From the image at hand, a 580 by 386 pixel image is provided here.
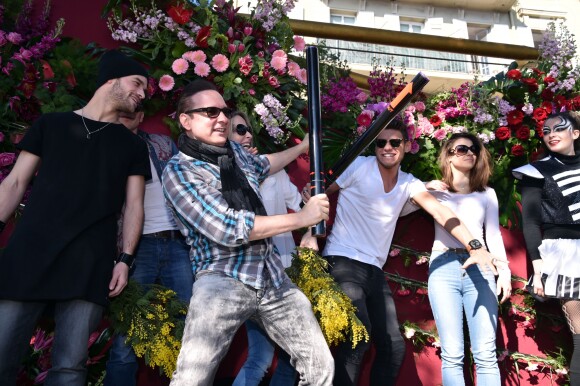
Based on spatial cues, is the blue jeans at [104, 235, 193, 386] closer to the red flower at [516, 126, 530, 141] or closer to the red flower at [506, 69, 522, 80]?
the red flower at [516, 126, 530, 141]

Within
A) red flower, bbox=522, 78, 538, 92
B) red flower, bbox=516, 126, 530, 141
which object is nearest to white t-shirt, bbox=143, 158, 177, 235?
red flower, bbox=516, 126, 530, 141

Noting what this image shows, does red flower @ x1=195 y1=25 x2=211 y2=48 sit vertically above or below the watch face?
above

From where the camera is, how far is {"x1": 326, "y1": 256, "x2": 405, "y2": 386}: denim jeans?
3.42 meters

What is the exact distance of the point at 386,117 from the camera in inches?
103

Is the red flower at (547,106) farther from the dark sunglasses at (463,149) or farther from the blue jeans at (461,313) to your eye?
the blue jeans at (461,313)

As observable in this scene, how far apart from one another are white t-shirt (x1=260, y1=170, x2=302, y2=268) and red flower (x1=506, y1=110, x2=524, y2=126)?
2339mm

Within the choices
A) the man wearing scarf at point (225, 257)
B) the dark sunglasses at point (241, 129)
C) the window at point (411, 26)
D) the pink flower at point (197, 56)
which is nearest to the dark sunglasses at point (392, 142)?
the dark sunglasses at point (241, 129)

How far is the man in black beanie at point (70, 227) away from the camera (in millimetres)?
2615

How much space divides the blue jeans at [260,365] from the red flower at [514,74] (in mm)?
3434

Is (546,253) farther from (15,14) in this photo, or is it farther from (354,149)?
(15,14)

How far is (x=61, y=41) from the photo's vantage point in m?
4.24

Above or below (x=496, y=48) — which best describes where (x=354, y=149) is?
below

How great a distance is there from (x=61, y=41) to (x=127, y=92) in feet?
4.54

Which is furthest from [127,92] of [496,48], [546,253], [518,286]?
[496,48]
